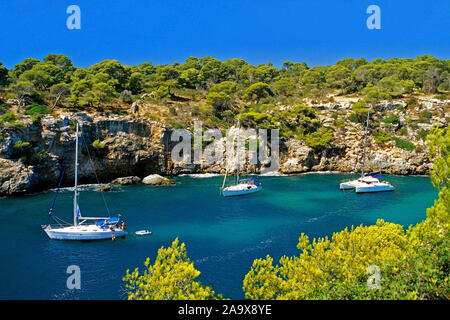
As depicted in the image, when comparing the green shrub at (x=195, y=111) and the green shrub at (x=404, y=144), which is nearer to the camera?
the green shrub at (x=404, y=144)

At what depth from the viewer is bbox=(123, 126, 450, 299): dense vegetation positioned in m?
11.1

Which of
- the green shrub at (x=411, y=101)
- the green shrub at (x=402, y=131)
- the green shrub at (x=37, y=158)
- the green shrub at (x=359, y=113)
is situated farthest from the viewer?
the green shrub at (x=411, y=101)

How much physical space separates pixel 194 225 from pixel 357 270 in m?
24.1

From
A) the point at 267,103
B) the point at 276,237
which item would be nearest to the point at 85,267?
the point at 276,237

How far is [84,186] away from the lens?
182 ft

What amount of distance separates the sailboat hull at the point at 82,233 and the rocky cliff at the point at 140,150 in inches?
838

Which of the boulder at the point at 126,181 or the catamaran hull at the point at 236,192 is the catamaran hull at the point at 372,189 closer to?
the catamaran hull at the point at 236,192

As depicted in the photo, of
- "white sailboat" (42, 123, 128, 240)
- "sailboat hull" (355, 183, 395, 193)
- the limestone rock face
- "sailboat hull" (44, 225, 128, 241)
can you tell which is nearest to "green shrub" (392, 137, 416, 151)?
"sailboat hull" (355, 183, 395, 193)

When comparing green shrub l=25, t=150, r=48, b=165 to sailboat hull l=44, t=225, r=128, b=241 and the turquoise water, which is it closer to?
the turquoise water

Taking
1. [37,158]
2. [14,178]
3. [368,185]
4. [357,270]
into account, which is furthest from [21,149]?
[368,185]

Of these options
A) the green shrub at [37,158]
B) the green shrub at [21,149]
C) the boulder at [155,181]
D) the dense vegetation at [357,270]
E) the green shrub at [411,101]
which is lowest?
the boulder at [155,181]

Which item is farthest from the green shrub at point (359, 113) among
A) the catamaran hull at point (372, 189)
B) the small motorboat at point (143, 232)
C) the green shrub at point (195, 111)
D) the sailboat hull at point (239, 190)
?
the small motorboat at point (143, 232)

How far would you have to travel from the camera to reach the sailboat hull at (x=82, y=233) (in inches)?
1249
